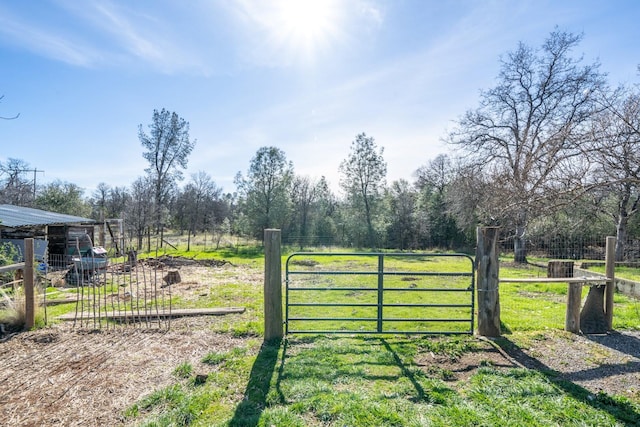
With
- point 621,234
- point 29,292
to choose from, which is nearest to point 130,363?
point 29,292

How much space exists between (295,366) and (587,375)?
342 cm

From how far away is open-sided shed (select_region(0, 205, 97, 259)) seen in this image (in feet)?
36.1

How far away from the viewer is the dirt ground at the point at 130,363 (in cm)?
306

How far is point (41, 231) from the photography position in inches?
511

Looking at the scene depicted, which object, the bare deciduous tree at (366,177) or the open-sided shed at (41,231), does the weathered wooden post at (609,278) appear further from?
the bare deciduous tree at (366,177)

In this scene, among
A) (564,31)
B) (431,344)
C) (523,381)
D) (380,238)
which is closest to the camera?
(523,381)

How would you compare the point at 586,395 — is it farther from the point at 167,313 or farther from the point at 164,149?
the point at 164,149

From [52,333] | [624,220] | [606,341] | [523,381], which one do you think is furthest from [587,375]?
[624,220]

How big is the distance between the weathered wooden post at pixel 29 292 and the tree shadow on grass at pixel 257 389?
403 cm

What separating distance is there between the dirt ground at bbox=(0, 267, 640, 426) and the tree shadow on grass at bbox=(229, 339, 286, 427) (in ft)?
1.89

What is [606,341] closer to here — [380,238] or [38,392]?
[38,392]

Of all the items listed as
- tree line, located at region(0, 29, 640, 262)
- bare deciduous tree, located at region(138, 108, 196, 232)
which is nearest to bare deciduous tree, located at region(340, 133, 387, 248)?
Result: tree line, located at region(0, 29, 640, 262)

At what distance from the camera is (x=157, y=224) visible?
899 inches

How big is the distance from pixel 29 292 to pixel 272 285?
163 inches
